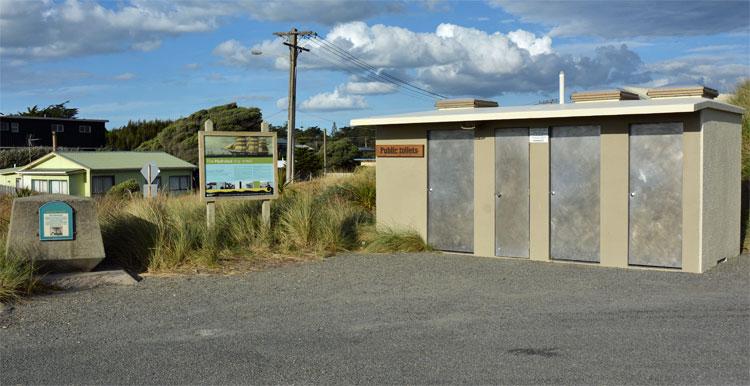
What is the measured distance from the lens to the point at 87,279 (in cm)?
993

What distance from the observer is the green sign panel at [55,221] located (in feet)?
33.2

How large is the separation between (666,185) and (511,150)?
2584mm

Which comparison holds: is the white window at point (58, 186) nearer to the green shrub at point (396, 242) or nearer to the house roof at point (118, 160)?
the house roof at point (118, 160)

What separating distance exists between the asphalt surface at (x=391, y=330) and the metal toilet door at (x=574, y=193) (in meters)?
1.19

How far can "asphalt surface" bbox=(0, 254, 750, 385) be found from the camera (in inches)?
236

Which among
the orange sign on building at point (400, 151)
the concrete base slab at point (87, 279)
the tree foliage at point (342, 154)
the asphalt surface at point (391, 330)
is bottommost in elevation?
the asphalt surface at point (391, 330)

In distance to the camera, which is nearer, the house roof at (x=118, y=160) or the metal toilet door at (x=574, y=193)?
the metal toilet door at (x=574, y=193)

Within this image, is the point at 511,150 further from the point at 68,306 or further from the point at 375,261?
the point at 68,306

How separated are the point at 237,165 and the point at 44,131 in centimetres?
6197

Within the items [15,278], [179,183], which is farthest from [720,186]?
[179,183]

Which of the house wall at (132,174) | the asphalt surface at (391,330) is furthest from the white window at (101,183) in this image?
the asphalt surface at (391,330)

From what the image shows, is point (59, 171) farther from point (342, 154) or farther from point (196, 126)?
point (342, 154)

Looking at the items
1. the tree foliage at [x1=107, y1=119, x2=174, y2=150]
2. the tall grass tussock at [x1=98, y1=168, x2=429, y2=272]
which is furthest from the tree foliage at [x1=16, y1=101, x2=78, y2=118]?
the tall grass tussock at [x1=98, y1=168, x2=429, y2=272]

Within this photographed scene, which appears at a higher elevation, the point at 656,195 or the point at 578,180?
the point at 578,180
